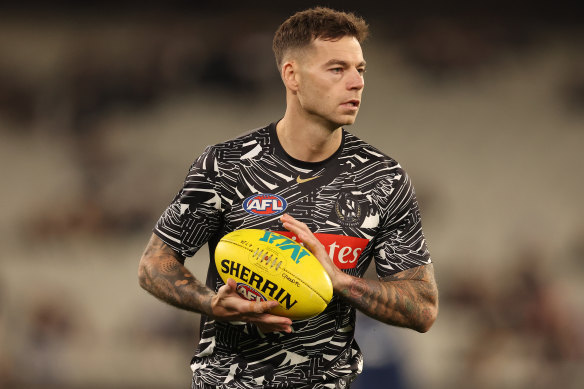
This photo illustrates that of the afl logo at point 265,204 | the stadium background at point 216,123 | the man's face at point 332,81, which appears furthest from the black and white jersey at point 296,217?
the stadium background at point 216,123

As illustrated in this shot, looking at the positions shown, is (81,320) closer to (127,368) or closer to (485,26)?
(127,368)

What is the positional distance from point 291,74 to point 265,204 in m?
0.42

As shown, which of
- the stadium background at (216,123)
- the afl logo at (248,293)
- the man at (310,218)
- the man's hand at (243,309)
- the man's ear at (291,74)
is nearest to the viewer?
the man's hand at (243,309)

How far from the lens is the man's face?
7.92 feet

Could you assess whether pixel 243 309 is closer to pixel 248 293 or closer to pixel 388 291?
pixel 248 293

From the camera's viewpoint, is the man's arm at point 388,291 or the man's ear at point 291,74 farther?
the man's ear at point 291,74

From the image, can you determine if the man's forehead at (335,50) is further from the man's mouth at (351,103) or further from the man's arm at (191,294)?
the man's arm at (191,294)

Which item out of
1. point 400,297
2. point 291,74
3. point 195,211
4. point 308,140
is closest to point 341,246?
point 400,297

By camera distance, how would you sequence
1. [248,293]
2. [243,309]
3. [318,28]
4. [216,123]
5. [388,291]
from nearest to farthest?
[243,309], [248,293], [388,291], [318,28], [216,123]

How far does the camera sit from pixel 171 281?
238cm

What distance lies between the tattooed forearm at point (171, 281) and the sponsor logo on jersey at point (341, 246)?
0.29 m

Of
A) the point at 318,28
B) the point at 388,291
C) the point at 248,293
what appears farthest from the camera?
the point at 318,28

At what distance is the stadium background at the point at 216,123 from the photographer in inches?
234

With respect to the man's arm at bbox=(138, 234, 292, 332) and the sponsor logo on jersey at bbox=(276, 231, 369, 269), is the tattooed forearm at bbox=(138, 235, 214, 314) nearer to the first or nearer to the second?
the man's arm at bbox=(138, 234, 292, 332)
